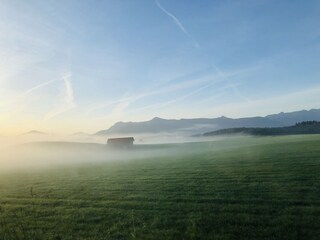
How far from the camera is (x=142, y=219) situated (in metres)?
19.7

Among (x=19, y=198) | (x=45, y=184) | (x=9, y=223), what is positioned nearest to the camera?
(x=9, y=223)

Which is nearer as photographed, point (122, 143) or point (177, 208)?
point (177, 208)

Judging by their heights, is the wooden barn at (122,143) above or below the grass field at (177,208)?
above

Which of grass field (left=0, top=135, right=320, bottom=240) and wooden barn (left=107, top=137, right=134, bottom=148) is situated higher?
wooden barn (left=107, top=137, right=134, bottom=148)

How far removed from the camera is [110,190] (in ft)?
98.9

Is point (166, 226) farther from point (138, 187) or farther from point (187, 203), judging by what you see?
point (138, 187)

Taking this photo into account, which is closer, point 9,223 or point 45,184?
point 9,223

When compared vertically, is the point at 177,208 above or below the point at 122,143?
below

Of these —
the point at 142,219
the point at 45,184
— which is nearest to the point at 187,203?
the point at 142,219

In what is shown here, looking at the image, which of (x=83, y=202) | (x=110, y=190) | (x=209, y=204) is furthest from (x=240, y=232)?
(x=110, y=190)

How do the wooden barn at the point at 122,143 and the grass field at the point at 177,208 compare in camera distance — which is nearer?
the grass field at the point at 177,208

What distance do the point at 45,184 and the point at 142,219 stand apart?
21.5 meters

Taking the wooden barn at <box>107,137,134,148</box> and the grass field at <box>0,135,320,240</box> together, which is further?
the wooden barn at <box>107,137,134,148</box>

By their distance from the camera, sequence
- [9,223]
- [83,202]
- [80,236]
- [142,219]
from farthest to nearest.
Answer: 1. [83,202]
2. [9,223]
3. [142,219]
4. [80,236]
